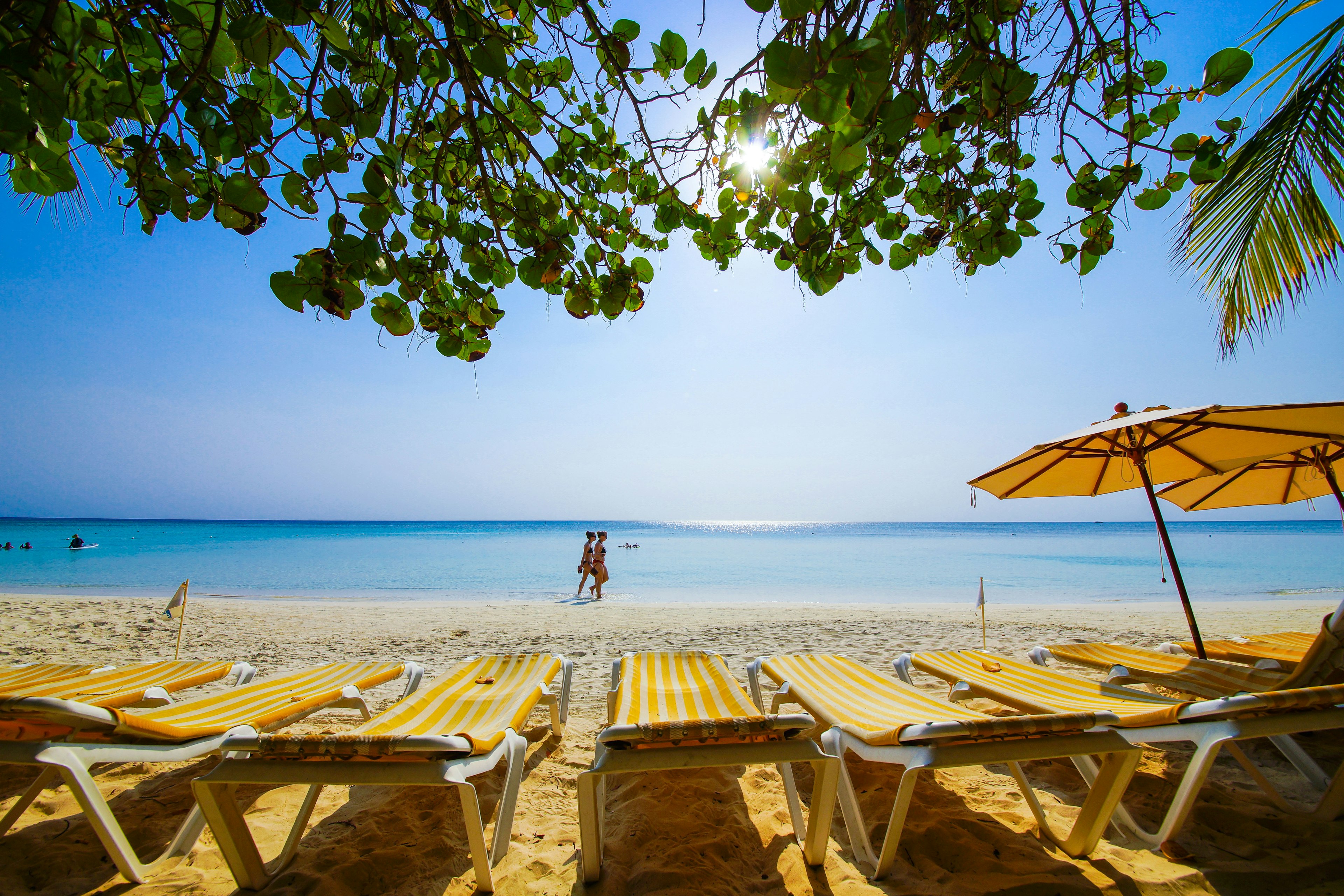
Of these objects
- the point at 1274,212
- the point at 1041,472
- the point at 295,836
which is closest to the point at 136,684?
the point at 295,836

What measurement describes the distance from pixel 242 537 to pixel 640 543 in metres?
32.7

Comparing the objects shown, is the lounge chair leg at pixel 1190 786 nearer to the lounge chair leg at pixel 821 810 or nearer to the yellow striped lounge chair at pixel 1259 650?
the lounge chair leg at pixel 821 810

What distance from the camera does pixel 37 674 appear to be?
281cm

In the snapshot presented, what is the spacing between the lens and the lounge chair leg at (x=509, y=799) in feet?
6.30

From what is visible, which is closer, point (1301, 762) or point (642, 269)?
point (642, 269)

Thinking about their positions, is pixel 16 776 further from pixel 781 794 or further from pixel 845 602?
pixel 845 602

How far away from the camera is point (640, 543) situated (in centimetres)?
3553

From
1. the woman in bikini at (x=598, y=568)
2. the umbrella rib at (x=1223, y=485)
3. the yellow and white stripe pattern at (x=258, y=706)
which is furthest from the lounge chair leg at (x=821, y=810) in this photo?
the woman in bikini at (x=598, y=568)

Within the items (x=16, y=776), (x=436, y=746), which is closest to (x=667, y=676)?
(x=436, y=746)

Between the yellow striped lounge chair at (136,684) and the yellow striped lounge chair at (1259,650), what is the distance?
19.8 ft

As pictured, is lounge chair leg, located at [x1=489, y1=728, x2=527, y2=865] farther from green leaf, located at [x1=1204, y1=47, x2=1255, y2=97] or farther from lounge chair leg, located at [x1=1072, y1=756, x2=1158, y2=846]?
green leaf, located at [x1=1204, y1=47, x2=1255, y2=97]

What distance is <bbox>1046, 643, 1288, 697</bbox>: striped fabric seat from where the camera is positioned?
248cm

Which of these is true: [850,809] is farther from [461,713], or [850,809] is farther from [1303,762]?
[1303,762]

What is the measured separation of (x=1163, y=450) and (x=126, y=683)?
702 centimetres
